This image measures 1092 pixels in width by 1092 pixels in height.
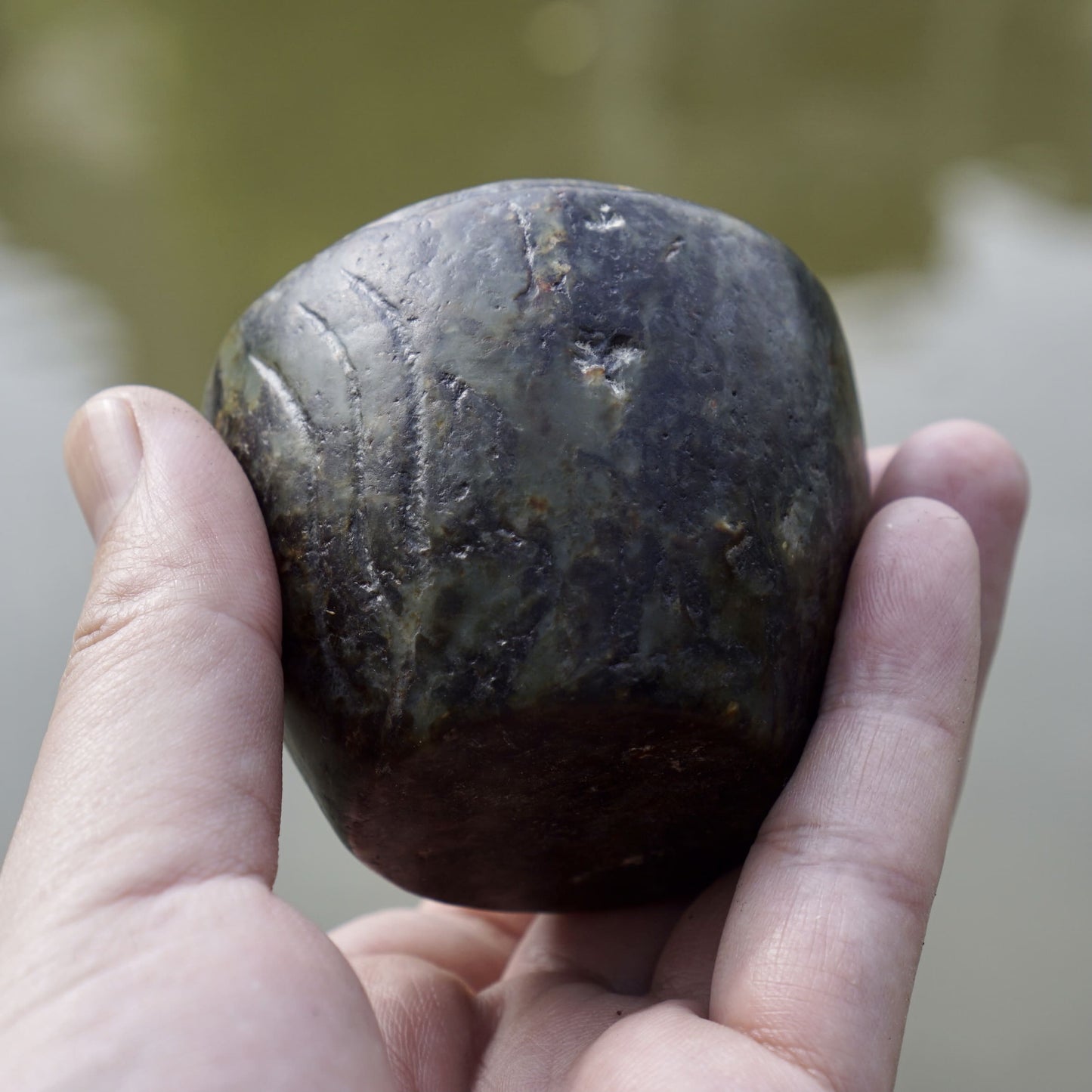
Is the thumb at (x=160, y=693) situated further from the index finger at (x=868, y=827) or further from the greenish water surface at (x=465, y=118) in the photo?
the greenish water surface at (x=465, y=118)

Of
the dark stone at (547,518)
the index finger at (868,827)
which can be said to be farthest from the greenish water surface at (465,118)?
the index finger at (868,827)

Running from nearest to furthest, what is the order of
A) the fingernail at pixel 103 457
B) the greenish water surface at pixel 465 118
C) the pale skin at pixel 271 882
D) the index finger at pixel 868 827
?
the pale skin at pixel 271 882 < the index finger at pixel 868 827 < the fingernail at pixel 103 457 < the greenish water surface at pixel 465 118

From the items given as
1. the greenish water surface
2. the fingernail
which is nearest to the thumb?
the fingernail

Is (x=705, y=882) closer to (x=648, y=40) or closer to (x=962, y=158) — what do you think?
(x=962, y=158)

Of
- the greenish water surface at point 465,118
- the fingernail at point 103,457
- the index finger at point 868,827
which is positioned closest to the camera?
the index finger at point 868,827

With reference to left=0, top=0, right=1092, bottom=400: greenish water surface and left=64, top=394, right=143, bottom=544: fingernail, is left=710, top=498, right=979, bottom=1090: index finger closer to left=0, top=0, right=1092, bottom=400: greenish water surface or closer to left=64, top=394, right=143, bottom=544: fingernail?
left=64, top=394, right=143, bottom=544: fingernail

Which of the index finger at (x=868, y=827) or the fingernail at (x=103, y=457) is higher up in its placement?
the fingernail at (x=103, y=457)
